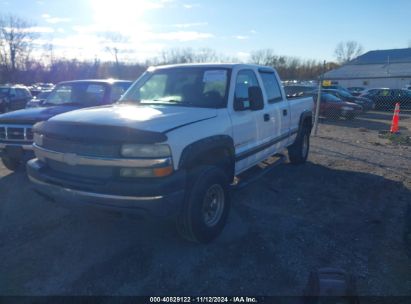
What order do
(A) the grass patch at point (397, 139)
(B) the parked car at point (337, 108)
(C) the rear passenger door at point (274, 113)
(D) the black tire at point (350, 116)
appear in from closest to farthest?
(C) the rear passenger door at point (274, 113)
(A) the grass patch at point (397, 139)
(B) the parked car at point (337, 108)
(D) the black tire at point (350, 116)

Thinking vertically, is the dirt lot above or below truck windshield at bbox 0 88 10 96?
below

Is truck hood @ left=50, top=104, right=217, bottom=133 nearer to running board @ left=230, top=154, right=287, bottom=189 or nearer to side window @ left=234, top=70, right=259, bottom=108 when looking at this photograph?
side window @ left=234, top=70, right=259, bottom=108

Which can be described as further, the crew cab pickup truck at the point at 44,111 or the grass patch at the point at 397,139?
the grass patch at the point at 397,139

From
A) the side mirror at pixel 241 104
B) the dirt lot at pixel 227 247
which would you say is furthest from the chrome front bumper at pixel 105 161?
the side mirror at pixel 241 104

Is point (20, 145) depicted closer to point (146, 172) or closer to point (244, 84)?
point (146, 172)

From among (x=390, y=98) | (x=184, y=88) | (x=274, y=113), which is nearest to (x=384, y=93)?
(x=390, y=98)

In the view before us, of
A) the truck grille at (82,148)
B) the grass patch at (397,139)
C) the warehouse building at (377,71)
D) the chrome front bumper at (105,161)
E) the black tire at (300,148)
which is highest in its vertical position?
the warehouse building at (377,71)

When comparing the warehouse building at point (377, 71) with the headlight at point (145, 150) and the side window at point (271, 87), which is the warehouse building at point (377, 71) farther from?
the headlight at point (145, 150)

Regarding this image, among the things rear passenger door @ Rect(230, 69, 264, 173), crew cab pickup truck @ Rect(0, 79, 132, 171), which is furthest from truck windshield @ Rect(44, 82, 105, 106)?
rear passenger door @ Rect(230, 69, 264, 173)

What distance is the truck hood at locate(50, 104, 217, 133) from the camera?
10.0 feet

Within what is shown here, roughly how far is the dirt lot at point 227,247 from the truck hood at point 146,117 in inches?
33.7

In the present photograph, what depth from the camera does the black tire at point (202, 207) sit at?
3207mm

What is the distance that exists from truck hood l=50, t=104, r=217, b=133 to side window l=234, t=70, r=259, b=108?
2.00 feet

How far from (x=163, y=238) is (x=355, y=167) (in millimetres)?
4943
